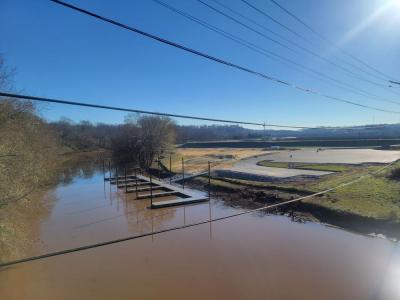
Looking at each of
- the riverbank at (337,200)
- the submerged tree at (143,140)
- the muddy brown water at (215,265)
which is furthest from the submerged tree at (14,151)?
the submerged tree at (143,140)

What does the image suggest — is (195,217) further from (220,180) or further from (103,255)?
(220,180)

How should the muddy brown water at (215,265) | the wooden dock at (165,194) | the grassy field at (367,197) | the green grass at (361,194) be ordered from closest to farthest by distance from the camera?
1. the muddy brown water at (215,265)
2. the grassy field at (367,197)
3. the green grass at (361,194)
4. the wooden dock at (165,194)

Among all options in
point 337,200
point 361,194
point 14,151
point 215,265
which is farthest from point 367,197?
point 14,151

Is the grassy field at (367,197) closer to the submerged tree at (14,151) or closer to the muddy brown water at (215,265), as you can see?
the muddy brown water at (215,265)

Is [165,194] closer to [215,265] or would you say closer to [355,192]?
[355,192]

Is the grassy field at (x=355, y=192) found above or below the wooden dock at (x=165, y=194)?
above

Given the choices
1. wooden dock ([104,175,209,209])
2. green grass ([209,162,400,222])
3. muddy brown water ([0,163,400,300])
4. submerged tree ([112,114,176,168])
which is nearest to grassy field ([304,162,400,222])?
green grass ([209,162,400,222])

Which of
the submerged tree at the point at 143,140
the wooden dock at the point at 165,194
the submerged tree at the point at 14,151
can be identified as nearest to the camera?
the submerged tree at the point at 14,151

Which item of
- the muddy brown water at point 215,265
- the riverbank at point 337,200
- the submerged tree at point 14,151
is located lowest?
the muddy brown water at point 215,265
